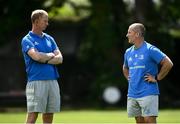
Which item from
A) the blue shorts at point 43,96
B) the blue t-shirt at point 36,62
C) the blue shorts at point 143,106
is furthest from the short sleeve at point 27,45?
the blue shorts at point 143,106

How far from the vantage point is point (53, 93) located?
11.2 metres

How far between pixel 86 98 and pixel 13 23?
207 inches

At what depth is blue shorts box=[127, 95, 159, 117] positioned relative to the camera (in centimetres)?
1074

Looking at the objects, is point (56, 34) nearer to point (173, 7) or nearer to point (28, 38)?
point (173, 7)

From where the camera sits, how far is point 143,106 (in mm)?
10766

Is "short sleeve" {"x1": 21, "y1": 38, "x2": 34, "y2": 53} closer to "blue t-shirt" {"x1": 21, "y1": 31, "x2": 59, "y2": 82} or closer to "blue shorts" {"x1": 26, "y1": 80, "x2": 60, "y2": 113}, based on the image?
"blue t-shirt" {"x1": 21, "y1": 31, "x2": 59, "y2": 82}

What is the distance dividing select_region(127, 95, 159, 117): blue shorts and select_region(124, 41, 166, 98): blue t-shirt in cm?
6

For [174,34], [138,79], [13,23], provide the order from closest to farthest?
[138,79]
[13,23]
[174,34]

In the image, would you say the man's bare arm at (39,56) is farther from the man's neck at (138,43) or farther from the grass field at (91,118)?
the grass field at (91,118)

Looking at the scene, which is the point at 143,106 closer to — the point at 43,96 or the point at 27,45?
the point at 43,96

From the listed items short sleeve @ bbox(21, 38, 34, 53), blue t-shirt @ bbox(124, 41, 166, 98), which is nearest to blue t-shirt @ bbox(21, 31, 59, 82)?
short sleeve @ bbox(21, 38, 34, 53)

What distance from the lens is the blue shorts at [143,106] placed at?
1074 centimetres

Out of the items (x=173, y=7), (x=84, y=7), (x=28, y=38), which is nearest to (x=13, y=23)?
(x=84, y=7)

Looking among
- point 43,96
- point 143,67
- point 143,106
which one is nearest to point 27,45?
point 43,96
